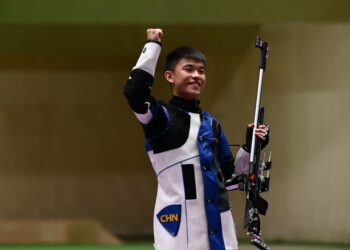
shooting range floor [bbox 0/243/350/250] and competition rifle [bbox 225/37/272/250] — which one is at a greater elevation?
competition rifle [bbox 225/37/272/250]

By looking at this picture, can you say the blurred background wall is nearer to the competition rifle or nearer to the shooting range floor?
the shooting range floor

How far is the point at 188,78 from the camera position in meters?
2.96

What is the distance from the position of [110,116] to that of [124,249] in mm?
2892

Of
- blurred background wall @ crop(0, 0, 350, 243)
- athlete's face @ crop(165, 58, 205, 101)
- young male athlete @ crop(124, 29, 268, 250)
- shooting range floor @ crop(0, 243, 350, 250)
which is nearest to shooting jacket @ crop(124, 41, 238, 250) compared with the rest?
young male athlete @ crop(124, 29, 268, 250)

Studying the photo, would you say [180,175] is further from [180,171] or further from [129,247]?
[129,247]

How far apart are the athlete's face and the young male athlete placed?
0.24ft

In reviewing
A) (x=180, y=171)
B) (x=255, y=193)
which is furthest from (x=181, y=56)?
(x=255, y=193)

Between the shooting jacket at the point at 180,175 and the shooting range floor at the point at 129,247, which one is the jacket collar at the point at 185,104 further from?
the shooting range floor at the point at 129,247

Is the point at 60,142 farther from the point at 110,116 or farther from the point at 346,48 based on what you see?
the point at 346,48

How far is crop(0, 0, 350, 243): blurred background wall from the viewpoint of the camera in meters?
7.31

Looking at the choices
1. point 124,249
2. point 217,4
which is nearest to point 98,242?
point 124,249

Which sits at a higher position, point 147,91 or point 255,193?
point 147,91

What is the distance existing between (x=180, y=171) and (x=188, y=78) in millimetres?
348

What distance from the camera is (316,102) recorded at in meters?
8.38
